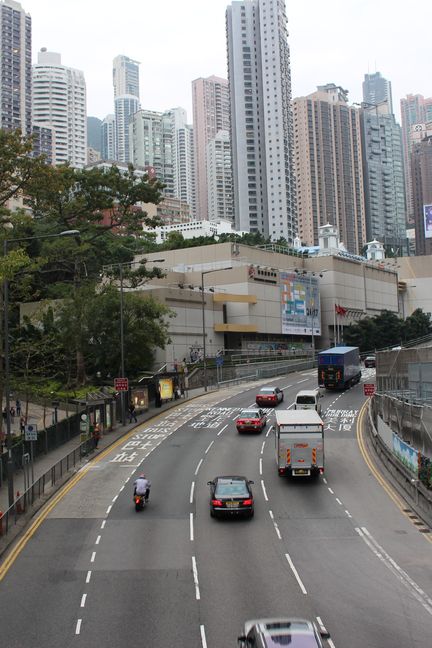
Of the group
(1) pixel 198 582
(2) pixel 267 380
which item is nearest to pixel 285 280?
(2) pixel 267 380

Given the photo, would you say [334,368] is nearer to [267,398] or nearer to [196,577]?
[267,398]

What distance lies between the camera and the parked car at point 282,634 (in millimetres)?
10211

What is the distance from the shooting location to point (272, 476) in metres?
31.2

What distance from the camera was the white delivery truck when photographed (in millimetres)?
29406

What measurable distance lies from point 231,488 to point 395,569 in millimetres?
7623

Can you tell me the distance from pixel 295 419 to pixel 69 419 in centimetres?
1920

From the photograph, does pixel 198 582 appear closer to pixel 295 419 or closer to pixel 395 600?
pixel 395 600

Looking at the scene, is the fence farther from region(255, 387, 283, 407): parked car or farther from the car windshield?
region(255, 387, 283, 407): parked car

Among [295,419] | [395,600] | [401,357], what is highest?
[401,357]

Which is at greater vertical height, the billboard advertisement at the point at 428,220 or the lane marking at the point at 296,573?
the billboard advertisement at the point at 428,220

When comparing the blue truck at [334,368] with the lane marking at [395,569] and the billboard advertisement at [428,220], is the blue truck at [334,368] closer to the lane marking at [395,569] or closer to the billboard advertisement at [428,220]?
the billboard advertisement at [428,220]

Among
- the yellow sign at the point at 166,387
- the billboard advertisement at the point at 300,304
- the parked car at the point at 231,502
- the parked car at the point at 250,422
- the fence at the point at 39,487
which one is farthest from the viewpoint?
the billboard advertisement at the point at 300,304

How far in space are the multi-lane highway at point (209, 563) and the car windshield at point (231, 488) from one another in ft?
3.21

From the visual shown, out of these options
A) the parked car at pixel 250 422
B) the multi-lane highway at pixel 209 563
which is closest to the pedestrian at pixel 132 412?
the parked car at pixel 250 422
